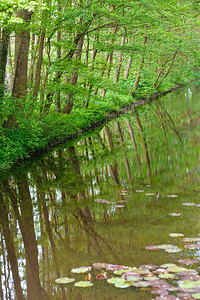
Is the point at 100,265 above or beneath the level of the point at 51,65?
beneath

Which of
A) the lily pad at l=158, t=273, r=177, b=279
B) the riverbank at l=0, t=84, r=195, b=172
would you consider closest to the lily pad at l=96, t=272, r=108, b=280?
the lily pad at l=158, t=273, r=177, b=279

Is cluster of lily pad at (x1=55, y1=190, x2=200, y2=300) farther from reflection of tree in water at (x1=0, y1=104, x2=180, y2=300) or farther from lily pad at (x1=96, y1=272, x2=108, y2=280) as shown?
reflection of tree in water at (x1=0, y1=104, x2=180, y2=300)

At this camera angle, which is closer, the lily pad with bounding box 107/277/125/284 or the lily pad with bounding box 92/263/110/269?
the lily pad with bounding box 107/277/125/284

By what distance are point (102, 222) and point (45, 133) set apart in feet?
26.3

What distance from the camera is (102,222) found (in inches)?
231

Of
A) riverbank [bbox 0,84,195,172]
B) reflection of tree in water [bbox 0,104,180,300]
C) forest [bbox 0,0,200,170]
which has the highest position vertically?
forest [bbox 0,0,200,170]

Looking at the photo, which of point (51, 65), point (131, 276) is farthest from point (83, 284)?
point (51, 65)

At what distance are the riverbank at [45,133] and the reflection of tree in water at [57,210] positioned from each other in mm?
680

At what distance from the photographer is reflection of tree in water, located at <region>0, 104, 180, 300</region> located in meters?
4.49

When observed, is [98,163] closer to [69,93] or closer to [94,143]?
[94,143]

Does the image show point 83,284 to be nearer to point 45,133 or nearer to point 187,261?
point 187,261

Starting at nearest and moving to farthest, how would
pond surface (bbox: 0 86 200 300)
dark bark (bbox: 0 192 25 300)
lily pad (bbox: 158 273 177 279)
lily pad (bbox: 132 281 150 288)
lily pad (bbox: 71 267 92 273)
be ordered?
lily pad (bbox: 132 281 150 288), lily pad (bbox: 158 273 177 279), pond surface (bbox: 0 86 200 300), dark bark (bbox: 0 192 25 300), lily pad (bbox: 71 267 92 273)

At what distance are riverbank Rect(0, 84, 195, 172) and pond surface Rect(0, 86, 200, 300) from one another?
1.92 feet

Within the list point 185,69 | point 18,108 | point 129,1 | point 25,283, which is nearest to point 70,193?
point 25,283
